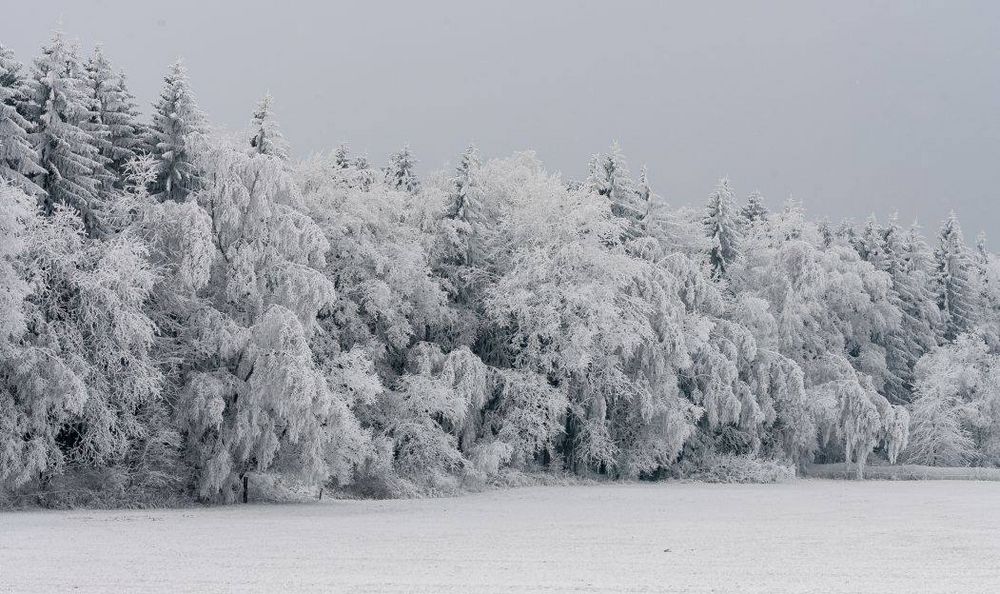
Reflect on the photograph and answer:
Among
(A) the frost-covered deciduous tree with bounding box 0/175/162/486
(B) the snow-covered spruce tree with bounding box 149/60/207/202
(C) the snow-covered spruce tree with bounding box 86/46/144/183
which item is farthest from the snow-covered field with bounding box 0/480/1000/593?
(C) the snow-covered spruce tree with bounding box 86/46/144/183

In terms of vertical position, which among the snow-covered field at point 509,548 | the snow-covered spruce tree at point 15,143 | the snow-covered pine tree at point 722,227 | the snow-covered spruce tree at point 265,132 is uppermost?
the snow-covered pine tree at point 722,227

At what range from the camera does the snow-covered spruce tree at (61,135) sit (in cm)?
2744

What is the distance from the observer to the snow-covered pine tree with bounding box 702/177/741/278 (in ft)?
162

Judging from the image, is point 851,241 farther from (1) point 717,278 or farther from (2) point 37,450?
(2) point 37,450

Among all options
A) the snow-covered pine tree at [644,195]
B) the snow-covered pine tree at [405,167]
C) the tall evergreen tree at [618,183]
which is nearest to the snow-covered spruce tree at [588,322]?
the tall evergreen tree at [618,183]

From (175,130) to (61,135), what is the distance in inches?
138

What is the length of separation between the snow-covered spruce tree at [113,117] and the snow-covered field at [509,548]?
1095 cm

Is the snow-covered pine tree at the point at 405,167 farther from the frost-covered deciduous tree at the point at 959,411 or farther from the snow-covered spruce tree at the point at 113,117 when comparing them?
the frost-covered deciduous tree at the point at 959,411

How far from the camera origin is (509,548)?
56.4 ft

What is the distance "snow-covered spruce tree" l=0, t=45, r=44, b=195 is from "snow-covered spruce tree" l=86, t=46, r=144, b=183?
2474mm

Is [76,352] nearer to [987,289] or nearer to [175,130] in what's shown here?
[175,130]

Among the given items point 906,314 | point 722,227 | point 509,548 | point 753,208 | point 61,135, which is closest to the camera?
point 509,548

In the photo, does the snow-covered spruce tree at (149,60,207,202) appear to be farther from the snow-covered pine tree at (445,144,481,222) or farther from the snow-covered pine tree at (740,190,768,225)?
the snow-covered pine tree at (740,190,768,225)

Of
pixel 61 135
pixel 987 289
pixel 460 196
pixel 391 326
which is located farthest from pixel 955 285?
pixel 61 135
